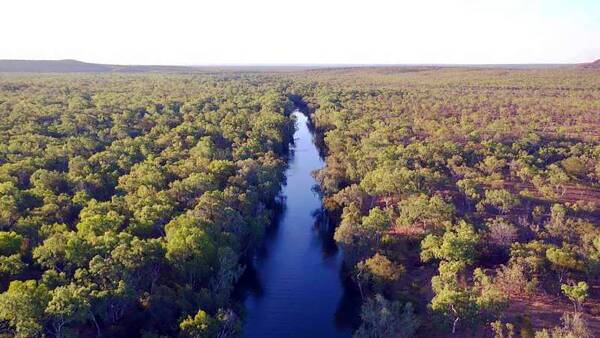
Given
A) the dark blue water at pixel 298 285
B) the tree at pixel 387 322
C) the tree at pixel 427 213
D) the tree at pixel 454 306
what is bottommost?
the dark blue water at pixel 298 285

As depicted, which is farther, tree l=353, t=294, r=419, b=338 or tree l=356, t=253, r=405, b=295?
tree l=356, t=253, r=405, b=295

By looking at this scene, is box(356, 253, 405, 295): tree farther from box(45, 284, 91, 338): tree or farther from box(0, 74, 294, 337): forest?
box(45, 284, 91, 338): tree

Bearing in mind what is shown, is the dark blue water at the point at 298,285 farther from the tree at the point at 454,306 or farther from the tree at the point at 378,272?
the tree at the point at 454,306

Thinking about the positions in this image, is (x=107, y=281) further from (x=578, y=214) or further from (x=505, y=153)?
(x=505, y=153)

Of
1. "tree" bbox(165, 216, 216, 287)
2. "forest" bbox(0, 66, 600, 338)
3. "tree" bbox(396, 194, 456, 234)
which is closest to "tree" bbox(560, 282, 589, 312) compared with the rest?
"forest" bbox(0, 66, 600, 338)

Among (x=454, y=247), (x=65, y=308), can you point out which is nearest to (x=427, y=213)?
(x=454, y=247)

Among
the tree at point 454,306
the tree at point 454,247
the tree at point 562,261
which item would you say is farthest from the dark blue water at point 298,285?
the tree at point 562,261

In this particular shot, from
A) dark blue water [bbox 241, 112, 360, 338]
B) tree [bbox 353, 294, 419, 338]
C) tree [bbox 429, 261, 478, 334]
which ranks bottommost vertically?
dark blue water [bbox 241, 112, 360, 338]
